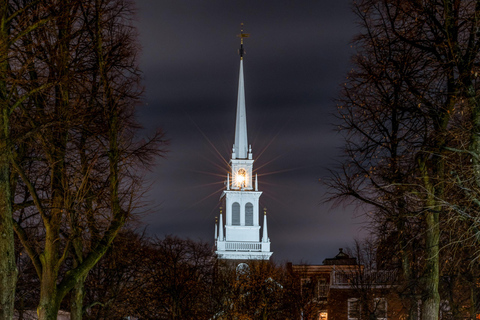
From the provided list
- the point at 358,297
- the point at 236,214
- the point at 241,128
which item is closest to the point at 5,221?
the point at 358,297

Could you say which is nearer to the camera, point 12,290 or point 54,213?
point 12,290

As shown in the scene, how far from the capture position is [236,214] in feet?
341

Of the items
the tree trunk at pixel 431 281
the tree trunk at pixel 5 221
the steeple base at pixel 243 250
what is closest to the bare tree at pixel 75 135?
the tree trunk at pixel 5 221

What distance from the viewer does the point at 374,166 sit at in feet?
66.0

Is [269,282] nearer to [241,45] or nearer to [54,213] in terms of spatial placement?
[54,213]

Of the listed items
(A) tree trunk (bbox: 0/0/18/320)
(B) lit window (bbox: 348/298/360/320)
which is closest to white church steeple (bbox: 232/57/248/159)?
(B) lit window (bbox: 348/298/360/320)

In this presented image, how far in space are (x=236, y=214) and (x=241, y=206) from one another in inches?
58.7

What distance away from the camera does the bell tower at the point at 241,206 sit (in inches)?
3979

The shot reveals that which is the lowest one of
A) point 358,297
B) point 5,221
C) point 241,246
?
point 358,297

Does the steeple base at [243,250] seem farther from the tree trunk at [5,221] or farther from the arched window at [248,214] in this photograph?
the tree trunk at [5,221]

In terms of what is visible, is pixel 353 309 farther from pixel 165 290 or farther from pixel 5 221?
pixel 5 221

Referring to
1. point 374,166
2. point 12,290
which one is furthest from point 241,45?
point 12,290

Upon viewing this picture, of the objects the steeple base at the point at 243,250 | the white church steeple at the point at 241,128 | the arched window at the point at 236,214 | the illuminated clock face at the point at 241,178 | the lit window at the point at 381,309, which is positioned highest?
the white church steeple at the point at 241,128

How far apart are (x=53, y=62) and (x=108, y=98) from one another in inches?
99.5
